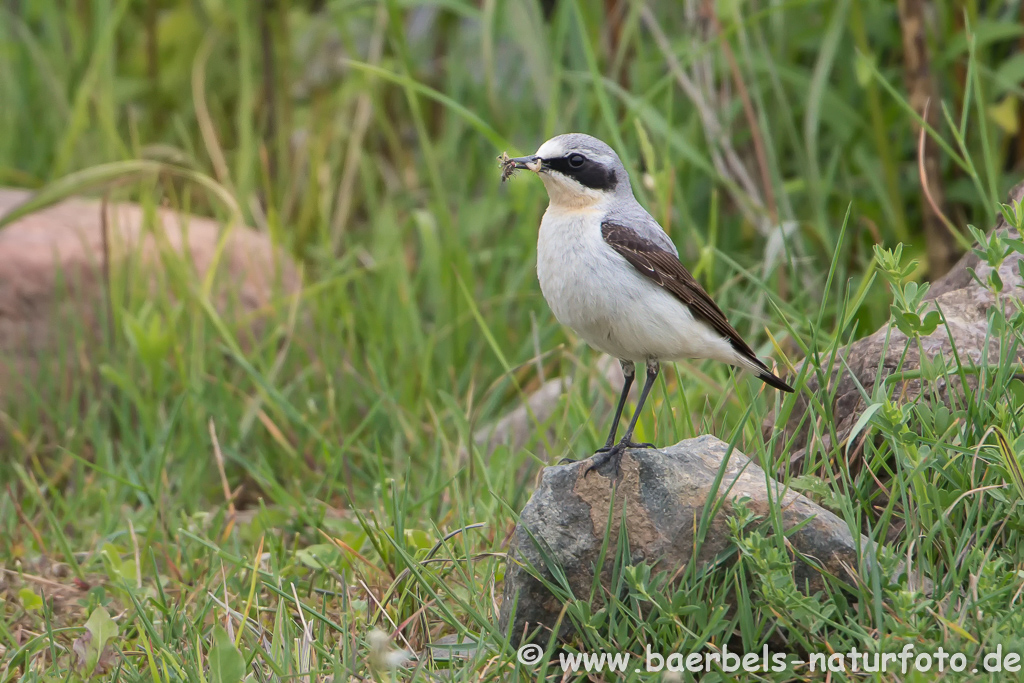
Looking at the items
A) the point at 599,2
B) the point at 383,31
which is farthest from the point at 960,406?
the point at 383,31

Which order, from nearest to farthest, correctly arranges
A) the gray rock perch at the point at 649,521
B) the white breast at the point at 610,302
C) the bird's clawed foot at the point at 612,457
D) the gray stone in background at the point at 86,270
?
the gray rock perch at the point at 649,521 < the bird's clawed foot at the point at 612,457 < the white breast at the point at 610,302 < the gray stone in background at the point at 86,270

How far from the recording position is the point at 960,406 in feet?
10.6

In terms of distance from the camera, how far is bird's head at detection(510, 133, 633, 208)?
3.68 metres

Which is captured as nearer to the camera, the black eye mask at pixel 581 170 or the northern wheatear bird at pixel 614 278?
the northern wheatear bird at pixel 614 278

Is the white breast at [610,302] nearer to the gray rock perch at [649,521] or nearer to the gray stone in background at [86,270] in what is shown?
the gray rock perch at [649,521]

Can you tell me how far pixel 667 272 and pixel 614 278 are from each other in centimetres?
23

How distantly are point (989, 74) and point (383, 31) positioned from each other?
3.75 metres

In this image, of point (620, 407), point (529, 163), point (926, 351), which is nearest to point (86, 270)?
point (529, 163)
